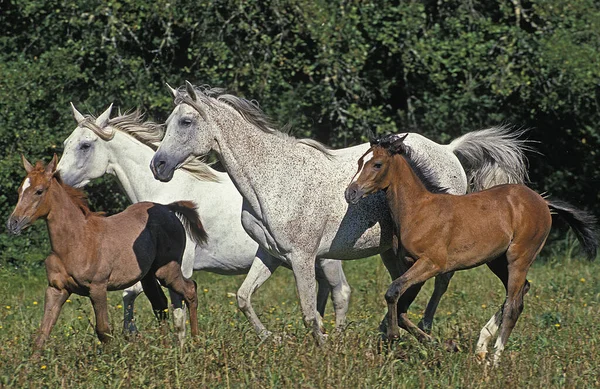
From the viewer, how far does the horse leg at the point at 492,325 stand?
6.75 meters

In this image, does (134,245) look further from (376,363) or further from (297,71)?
(297,71)

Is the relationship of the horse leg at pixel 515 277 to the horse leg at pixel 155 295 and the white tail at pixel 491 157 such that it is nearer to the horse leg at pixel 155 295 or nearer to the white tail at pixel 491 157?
the white tail at pixel 491 157

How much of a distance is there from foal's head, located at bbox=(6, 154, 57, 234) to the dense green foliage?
5966mm

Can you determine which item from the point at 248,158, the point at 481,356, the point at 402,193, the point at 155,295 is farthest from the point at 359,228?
the point at 155,295

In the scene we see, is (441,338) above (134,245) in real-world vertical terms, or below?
below

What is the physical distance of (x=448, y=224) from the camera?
6738 millimetres

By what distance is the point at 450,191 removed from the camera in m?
7.83

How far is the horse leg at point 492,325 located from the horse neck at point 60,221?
9.56 feet

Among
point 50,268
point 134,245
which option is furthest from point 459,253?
point 50,268

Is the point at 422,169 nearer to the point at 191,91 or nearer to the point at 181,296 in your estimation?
the point at 191,91

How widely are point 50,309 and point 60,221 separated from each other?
2.07ft

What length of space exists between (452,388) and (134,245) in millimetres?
2661

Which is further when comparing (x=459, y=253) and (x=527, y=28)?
(x=527, y=28)

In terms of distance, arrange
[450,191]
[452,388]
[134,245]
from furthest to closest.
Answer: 1. [450,191]
2. [134,245]
3. [452,388]
